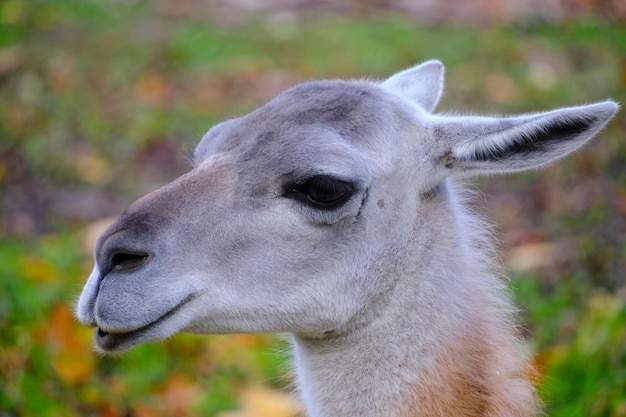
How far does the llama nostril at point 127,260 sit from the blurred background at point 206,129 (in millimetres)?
1143

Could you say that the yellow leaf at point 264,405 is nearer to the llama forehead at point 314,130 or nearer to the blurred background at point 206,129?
the blurred background at point 206,129

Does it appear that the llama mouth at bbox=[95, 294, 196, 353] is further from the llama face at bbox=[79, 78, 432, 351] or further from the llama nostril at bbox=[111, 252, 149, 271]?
the llama nostril at bbox=[111, 252, 149, 271]

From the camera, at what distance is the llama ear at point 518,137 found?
139 inches

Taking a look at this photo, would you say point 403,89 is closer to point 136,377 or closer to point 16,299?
point 136,377

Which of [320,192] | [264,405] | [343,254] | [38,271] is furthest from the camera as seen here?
[38,271]

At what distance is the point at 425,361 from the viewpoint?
377cm

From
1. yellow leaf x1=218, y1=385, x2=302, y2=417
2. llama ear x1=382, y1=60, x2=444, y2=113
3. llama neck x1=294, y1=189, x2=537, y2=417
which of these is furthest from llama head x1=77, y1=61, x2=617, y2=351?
yellow leaf x1=218, y1=385, x2=302, y2=417

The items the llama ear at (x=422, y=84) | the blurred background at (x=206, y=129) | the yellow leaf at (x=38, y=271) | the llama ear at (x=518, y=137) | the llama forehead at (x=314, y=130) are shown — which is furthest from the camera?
the yellow leaf at (x=38, y=271)

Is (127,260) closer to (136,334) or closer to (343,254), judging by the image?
(136,334)

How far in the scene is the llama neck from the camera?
3.74 meters

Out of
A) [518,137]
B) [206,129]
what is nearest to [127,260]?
[518,137]

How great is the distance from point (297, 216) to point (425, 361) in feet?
2.70

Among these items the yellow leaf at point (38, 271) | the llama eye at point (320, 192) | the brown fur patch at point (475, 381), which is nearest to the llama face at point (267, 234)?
the llama eye at point (320, 192)

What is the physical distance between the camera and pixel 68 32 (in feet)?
43.2
